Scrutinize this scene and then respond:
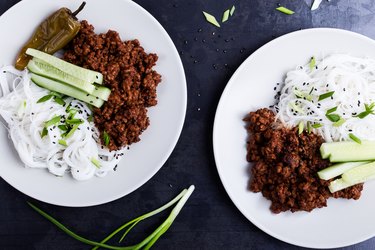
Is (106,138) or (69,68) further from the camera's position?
(106,138)

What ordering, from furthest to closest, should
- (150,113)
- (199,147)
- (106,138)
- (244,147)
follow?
(199,147)
(244,147)
(150,113)
(106,138)

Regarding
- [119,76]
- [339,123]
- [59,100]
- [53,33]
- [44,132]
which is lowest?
[339,123]

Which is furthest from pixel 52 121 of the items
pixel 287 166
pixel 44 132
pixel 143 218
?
pixel 287 166

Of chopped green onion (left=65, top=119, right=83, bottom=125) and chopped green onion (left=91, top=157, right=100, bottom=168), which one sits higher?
chopped green onion (left=65, top=119, right=83, bottom=125)

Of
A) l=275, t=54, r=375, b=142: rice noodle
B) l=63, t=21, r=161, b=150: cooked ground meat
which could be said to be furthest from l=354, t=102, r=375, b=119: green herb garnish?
l=63, t=21, r=161, b=150: cooked ground meat

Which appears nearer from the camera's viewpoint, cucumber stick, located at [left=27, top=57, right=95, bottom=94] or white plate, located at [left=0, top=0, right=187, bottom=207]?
cucumber stick, located at [left=27, top=57, right=95, bottom=94]

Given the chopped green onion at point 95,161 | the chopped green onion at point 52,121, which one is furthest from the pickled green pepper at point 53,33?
the chopped green onion at point 95,161

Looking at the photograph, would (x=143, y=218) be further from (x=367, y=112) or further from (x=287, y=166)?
(x=367, y=112)

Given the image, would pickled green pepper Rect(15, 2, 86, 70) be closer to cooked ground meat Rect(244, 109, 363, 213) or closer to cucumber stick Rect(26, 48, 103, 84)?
cucumber stick Rect(26, 48, 103, 84)

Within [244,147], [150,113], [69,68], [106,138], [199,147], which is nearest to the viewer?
[69,68]
